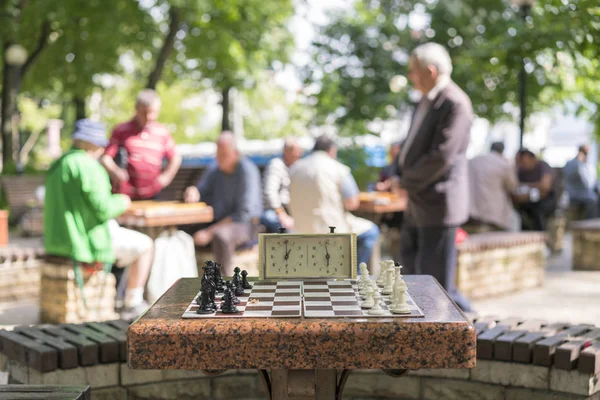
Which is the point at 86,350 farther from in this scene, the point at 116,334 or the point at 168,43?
the point at 168,43

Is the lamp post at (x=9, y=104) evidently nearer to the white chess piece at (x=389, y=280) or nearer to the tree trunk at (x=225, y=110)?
the tree trunk at (x=225, y=110)

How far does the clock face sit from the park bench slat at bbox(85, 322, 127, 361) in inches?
52.8

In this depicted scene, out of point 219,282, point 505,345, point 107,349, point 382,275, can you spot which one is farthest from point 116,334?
point 505,345

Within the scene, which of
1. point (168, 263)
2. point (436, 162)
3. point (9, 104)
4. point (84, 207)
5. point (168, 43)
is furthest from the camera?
point (9, 104)

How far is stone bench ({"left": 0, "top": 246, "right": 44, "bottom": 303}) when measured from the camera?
810cm

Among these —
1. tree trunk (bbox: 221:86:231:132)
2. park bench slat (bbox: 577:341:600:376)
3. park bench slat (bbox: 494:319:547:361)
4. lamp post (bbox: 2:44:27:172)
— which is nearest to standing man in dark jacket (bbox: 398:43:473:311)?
park bench slat (bbox: 494:319:547:361)

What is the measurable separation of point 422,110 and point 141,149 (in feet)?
10.0

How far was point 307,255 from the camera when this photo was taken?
10.2 feet

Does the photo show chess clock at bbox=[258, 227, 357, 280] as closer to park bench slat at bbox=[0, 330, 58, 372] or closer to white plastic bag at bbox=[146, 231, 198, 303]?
park bench slat at bbox=[0, 330, 58, 372]

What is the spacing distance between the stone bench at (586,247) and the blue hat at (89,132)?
269 inches

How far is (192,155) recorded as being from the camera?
1163 inches

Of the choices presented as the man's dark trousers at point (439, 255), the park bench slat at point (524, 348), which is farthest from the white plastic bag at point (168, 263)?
the park bench slat at point (524, 348)

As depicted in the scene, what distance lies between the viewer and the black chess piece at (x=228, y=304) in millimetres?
2613

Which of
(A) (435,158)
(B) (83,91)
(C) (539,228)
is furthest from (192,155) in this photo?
(A) (435,158)
